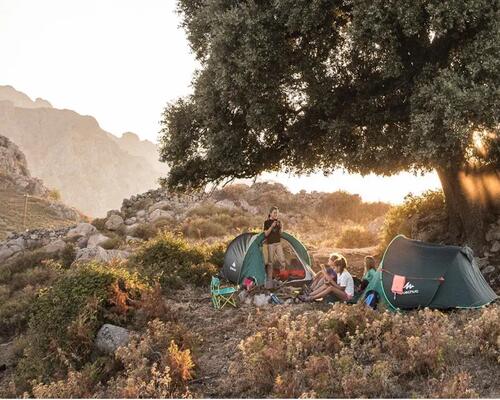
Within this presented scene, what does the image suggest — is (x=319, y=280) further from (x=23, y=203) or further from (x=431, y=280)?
(x=23, y=203)

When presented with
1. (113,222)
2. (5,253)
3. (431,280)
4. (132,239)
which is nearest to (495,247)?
(431,280)

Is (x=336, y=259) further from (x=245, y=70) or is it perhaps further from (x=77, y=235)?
(x=77, y=235)

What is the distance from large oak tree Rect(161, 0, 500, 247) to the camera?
1309 cm

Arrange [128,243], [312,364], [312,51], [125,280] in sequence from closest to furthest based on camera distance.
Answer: [312,364] < [125,280] < [312,51] < [128,243]

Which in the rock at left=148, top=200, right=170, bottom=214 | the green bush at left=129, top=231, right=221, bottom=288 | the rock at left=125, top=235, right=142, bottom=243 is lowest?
the green bush at left=129, top=231, right=221, bottom=288

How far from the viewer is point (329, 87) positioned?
52.1ft

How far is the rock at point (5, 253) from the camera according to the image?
28842 mm

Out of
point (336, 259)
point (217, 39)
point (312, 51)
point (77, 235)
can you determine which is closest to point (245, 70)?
point (217, 39)

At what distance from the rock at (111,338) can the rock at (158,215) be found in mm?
22684

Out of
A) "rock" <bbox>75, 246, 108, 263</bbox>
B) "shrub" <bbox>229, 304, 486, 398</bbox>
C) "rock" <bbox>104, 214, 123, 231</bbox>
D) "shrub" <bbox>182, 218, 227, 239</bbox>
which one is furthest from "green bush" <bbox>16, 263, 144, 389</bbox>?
"rock" <bbox>104, 214, 123, 231</bbox>

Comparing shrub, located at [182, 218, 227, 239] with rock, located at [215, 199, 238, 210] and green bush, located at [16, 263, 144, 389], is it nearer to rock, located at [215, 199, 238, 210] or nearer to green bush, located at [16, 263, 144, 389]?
rock, located at [215, 199, 238, 210]

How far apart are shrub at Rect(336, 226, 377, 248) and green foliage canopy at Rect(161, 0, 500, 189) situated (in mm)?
8490

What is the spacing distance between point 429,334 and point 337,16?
30.3 feet

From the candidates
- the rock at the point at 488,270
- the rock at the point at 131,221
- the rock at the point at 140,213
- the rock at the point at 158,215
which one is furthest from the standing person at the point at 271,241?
the rock at the point at 140,213
